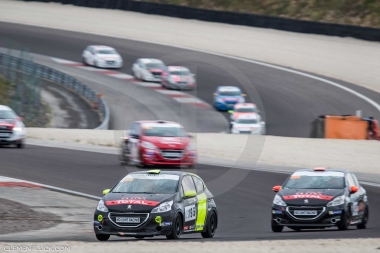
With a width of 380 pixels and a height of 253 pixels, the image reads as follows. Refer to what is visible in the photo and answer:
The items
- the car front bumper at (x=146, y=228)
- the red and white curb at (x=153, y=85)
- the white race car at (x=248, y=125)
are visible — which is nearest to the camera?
the car front bumper at (x=146, y=228)

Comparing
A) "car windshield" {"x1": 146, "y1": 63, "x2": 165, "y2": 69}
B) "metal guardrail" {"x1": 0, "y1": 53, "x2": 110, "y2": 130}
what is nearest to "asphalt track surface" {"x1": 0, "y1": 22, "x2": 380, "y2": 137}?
"metal guardrail" {"x1": 0, "y1": 53, "x2": 110, "y2": 130}

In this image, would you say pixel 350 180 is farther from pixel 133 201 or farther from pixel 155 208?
pixel 133 201

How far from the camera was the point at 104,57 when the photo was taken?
48.8 meters

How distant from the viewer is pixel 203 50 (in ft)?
169

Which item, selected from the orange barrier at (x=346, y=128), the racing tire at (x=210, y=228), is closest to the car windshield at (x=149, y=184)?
the racing tire at (x=210, y=228)

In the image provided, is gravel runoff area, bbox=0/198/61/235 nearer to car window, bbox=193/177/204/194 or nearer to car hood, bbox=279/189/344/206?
car window, bbox=193/177/204/194

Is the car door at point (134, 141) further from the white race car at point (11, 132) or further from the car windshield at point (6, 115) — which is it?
the car windshield at point (6, 115)

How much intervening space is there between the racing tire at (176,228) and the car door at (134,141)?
906cm

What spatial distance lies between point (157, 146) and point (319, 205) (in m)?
7.83

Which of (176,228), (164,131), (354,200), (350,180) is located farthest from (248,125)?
(176,228)

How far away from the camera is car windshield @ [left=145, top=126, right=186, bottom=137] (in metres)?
21.7

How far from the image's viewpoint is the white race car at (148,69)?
151 ft

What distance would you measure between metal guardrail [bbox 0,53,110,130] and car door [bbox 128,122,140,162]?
1354 cm

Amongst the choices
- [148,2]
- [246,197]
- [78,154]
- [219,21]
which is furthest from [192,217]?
[148,2]
